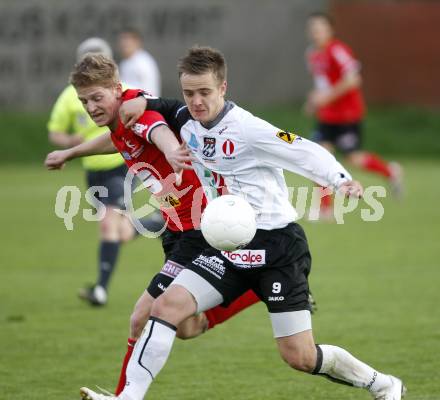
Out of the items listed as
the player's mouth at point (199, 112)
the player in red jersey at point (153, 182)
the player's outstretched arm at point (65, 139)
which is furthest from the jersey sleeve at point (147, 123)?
the player's outstretched arm at point (65, 139)

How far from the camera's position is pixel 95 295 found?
29.1 feet

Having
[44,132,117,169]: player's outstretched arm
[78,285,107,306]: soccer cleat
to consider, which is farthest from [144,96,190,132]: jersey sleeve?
[78,285,107,306]: soccer cleat

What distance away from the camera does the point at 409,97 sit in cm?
2342

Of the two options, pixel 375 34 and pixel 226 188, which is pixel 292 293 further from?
pixel 375 34

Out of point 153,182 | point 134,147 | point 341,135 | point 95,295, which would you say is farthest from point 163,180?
point 341,135

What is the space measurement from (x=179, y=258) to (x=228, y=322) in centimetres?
263

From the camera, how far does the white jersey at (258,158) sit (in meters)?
5.17

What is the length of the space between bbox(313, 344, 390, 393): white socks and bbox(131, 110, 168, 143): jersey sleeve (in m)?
1.42

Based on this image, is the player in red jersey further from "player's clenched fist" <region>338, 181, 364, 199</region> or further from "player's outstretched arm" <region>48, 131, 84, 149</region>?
"player's outstretched arm" <region>48, 131, 84, 149</region>

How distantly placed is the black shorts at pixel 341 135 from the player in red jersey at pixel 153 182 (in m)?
9.30

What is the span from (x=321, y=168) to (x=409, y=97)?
18.8 metres

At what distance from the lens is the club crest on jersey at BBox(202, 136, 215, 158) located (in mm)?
5333

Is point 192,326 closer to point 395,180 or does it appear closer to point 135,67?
point 135,67

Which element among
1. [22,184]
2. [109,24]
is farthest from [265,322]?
[109,24]
